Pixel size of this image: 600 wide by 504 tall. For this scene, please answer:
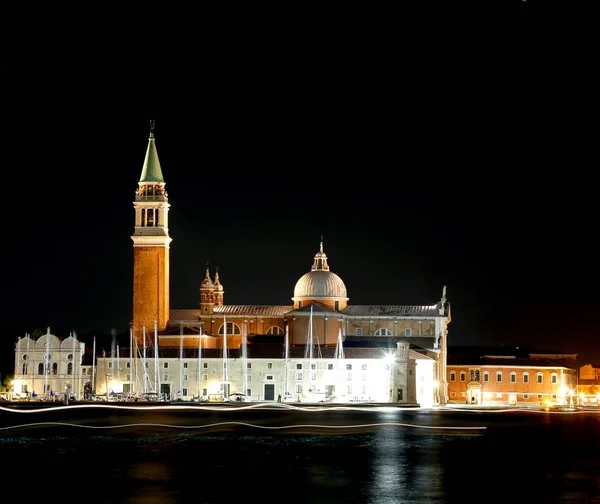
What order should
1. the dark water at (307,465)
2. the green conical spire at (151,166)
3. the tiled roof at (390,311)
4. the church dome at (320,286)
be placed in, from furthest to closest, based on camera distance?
the tiled roof at (390,311)
the church dome at (320,286)
the green conical spire at (151,166)
the dark water at (307,465)

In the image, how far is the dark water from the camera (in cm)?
3394

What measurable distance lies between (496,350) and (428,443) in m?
71.2

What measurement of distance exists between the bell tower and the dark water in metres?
44.4

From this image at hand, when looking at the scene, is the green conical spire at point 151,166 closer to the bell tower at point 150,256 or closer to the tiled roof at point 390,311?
the bell tower at point 150,256

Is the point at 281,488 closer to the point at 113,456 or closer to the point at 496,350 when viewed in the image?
the point at 113,456

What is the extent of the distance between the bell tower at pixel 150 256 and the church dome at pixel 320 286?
36.3ft

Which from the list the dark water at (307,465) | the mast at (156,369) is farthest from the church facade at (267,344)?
the dark water at (307,465)

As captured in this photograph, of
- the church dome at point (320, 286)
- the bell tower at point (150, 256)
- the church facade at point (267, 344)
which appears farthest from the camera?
the church dome at point (320, 286)

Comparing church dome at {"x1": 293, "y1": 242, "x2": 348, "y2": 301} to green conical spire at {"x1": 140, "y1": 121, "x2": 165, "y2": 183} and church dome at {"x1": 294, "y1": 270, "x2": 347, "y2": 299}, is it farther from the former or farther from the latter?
green conical spire at {"x1": 140, "y1": 121, "x2": 165, "y2": 183}

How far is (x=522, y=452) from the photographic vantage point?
153 feet

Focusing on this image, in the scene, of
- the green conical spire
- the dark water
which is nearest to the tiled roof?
the green conical spire

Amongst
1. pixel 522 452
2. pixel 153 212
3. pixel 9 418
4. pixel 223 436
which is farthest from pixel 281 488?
pixel 153 212

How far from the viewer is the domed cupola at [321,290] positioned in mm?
106000

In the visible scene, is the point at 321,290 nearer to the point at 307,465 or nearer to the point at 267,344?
the point at 267,344
